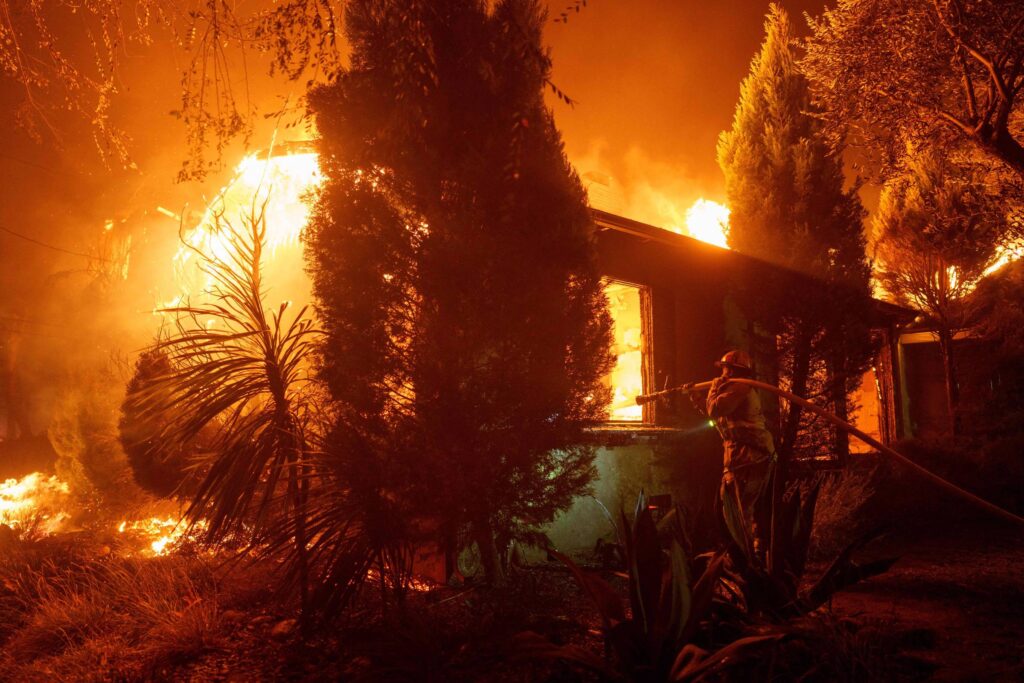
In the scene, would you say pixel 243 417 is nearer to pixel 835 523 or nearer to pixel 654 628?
pixel 654 628

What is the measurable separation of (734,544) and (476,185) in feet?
10.8

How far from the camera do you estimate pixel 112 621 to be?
449 centimetres

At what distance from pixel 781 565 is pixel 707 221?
37.5 feet

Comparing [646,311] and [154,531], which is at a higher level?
[646,311]

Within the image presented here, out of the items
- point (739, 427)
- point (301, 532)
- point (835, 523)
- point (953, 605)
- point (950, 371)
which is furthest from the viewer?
point (950, 371)

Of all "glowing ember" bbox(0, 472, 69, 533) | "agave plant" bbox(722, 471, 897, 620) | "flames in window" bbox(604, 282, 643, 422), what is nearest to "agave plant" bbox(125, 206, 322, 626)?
"agave plant" bbox(722, 471, 897, 620)

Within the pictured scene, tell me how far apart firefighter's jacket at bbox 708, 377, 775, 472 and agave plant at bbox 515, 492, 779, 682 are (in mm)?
3384

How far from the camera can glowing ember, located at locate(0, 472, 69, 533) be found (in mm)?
9217

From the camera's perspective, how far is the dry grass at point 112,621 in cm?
388

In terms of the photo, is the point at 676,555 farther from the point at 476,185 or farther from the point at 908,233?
the point at 908,233

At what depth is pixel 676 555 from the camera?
3.04m

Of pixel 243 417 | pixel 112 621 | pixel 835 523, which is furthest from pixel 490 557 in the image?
pixel 835 523

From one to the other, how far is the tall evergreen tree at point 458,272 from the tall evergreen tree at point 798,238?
20.6ft

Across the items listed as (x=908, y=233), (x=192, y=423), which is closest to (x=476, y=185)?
(x=192, y=423)
